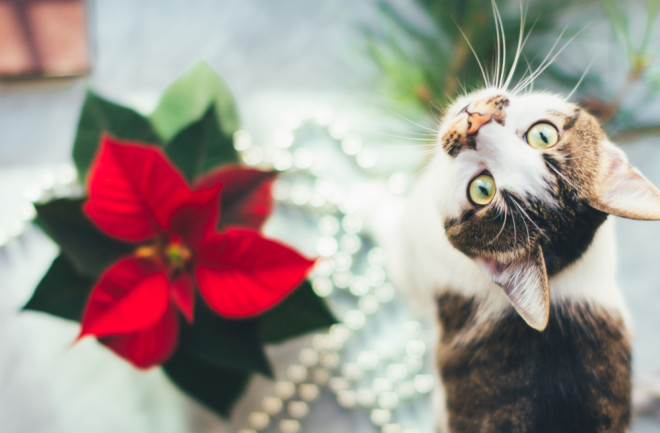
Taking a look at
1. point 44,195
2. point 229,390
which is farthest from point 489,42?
point 44,195

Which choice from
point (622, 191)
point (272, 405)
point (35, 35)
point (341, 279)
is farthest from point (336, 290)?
point (35, 35)

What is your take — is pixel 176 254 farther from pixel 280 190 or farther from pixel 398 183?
pixel 398 183

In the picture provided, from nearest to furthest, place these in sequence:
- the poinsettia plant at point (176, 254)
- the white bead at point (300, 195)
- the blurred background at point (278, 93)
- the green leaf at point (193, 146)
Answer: the poinsettia plant at point (176, 254)
the green leaf at point (193, 146)
the blurred background at point (278, 93)
the white bead at point (300, 195)

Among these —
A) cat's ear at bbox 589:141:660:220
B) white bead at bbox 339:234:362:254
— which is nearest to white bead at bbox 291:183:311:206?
white bead at bbox 339:234:362:254

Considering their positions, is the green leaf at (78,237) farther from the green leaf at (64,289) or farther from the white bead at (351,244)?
the white bead at (351,244)

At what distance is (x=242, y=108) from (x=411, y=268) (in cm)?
50

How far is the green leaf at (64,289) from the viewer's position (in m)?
0.66

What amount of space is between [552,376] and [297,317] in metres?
0.36

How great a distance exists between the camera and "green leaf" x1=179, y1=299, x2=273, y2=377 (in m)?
0.71

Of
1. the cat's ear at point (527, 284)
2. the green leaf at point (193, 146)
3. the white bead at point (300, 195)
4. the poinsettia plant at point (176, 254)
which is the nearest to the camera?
the cat's ear at point (527, 284)

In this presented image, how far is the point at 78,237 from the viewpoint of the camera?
0.66 meters

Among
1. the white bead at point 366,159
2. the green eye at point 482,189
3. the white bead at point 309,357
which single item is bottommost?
the white bead at point 309,357

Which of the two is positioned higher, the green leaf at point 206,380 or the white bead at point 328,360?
the white bead at point 328,360

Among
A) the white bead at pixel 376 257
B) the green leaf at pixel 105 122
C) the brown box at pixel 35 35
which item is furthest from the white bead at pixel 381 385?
the brown box at pixel 35 35
